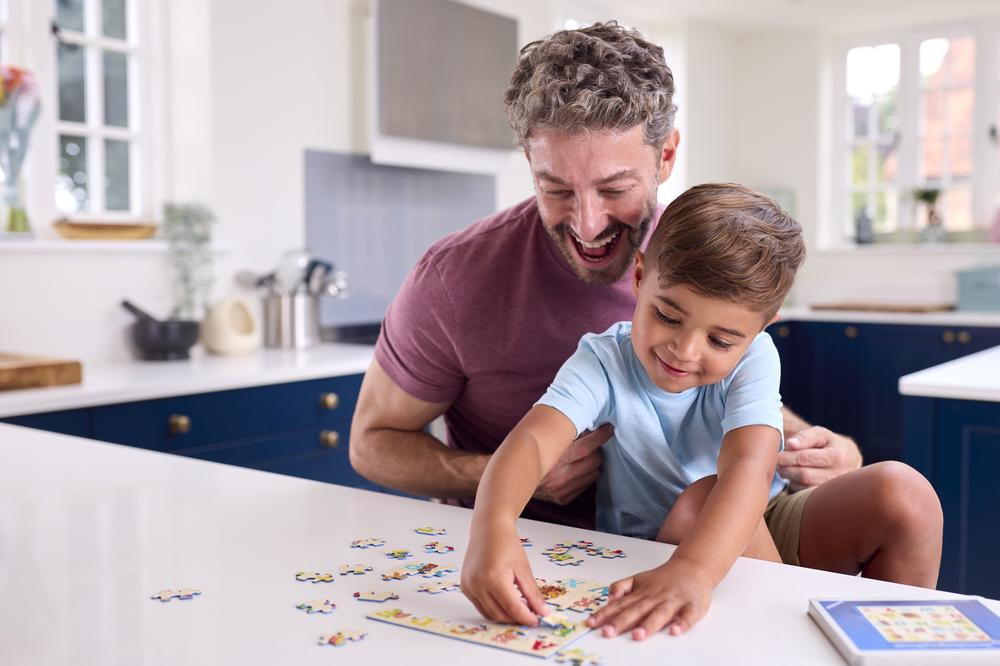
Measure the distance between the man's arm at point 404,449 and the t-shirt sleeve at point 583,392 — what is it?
318 mm

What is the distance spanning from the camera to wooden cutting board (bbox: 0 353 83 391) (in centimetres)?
250

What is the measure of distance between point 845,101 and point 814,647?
617 cm

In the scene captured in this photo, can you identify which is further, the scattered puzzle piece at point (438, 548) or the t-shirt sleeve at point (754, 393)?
the t-shirt sleeve at point (754, 393)

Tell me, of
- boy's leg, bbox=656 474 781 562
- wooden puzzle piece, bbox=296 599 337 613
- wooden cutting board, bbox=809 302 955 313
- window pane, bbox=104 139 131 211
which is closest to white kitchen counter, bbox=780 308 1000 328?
wooden cutting board, bbox=809 302 955 313

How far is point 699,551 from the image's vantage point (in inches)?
40.8

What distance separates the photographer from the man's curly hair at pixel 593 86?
1.48m

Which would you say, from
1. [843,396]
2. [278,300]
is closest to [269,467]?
[278,300]

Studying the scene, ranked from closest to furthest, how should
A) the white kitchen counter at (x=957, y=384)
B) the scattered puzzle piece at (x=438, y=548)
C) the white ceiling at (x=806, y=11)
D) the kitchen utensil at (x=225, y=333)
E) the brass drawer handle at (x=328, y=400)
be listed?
the scattered puzzle piece at (x=438, y=548) < the white kitchen counter at (x=957, y=384) < the brass drawer handle at (x=328, y=400) < the kitchen utensil at (x=225, y=333) < the white ceiling at (x=806, y=11)

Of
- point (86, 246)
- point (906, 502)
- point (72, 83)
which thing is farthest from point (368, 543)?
point (72, 83)

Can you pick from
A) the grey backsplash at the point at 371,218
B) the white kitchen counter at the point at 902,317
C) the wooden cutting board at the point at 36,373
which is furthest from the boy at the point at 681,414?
the white kitchen counter at the point at 902,317

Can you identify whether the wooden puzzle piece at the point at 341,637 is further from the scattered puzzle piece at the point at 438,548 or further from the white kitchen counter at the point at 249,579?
the scattered puzzle piece at the point at 438,548

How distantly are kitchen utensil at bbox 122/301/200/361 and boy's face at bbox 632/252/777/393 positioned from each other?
225cm

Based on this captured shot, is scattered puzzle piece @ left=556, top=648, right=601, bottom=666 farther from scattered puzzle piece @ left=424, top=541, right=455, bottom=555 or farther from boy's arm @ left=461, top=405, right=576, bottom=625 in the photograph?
scattered puzzle piece @ left=424, top=541, right=455, bottom=555

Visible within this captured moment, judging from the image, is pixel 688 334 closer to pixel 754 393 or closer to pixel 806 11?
pixel 754 393
